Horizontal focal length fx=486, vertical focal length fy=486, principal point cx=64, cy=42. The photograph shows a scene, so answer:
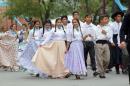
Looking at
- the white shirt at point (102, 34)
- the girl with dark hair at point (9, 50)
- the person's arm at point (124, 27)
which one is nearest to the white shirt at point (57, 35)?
the white shirt at point (102, 34)

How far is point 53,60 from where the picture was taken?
14227 millimetres

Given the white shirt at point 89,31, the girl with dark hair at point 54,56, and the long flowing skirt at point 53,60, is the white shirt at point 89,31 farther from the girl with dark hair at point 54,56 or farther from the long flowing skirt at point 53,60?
the long flowing skirt at point 53,60

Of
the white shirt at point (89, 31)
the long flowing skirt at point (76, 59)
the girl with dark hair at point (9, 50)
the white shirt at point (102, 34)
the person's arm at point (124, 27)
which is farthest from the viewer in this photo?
the girl with dark hair at point (9, 50)

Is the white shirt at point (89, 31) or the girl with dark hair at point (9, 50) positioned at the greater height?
the white shirt at point (89, 31)

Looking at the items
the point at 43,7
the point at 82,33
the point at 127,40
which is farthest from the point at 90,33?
the point at 43,7

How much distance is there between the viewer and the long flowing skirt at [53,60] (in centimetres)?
1411

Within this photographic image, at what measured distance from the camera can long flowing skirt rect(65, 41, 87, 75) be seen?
531 inches

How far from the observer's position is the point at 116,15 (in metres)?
15.5

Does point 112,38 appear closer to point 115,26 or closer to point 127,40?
point 115,26

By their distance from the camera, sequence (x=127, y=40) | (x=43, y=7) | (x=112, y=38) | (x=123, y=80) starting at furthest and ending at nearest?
1. (x=43, y=7)
2. (x=112, y=38)
3. (x=123, y=80)
4. (x=127, y=40)

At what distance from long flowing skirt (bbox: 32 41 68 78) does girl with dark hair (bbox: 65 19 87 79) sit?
460mm

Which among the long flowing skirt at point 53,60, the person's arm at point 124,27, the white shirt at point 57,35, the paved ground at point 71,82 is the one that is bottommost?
the paved ground at point 71,82

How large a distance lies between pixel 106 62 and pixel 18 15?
94.6 ft

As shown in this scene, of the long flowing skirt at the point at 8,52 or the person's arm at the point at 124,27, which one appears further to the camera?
the long flowing skirt at the point at 8,52
